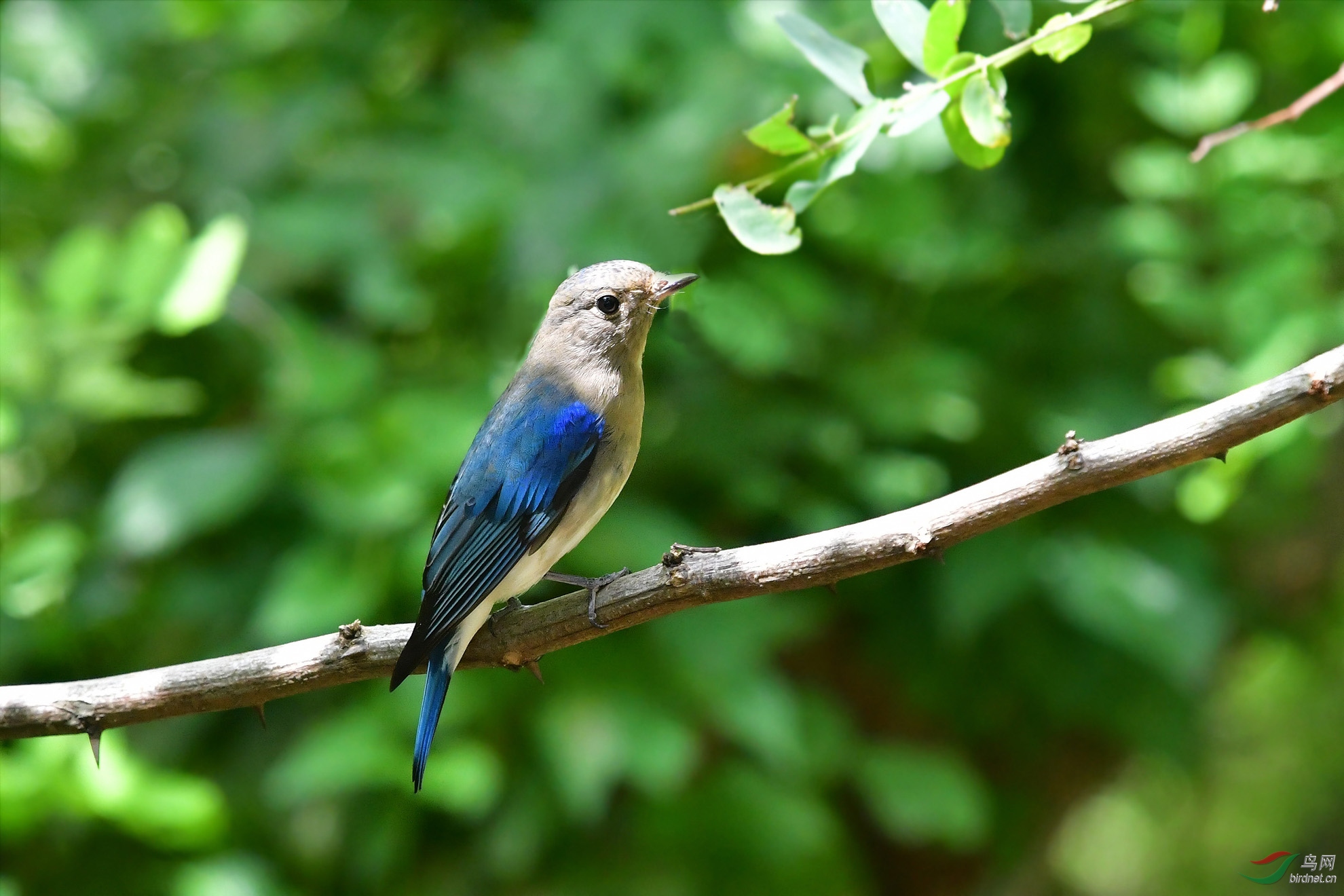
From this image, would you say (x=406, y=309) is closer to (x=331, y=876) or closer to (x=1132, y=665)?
(x=331, y=876)

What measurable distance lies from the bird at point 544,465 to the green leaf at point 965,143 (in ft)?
3.48

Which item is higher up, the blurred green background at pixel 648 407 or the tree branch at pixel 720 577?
the blurred green background at pixel 648 407

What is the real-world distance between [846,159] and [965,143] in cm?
27

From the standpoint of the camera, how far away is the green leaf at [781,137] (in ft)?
6.84

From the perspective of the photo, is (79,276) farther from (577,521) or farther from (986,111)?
(986,111)

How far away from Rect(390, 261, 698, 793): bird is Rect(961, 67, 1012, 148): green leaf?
1.11 m

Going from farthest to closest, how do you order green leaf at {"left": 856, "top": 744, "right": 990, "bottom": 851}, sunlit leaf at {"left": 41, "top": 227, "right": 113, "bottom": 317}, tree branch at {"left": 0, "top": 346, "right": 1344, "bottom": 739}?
green leaf at {"left": 856, "top": 744, "right": 990, "bottom": 851}
sunlit leaf at {"left": 41, "top": 227, "right": 113, "bottom": 317}
tree branch at {"left": 0, "top": 346, "right": 1344, "bottom": 739}

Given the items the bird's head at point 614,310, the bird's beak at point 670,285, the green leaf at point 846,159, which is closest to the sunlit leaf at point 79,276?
the bird's head at point 614,310

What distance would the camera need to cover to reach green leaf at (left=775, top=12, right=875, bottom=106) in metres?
2.20

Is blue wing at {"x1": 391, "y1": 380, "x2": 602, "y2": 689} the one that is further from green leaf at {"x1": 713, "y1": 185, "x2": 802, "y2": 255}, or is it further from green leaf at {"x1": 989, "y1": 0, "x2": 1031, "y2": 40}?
green leaf at {"x1": 989, "y1": 0, "x2": 1031, "y2": 40}

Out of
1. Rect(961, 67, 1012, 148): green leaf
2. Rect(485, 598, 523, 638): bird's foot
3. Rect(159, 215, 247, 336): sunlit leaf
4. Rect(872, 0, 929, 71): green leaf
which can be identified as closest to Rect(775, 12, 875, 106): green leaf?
Rect(872, 0, 929, 71): green leaf

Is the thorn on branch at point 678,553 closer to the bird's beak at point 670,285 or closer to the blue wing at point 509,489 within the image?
the blue wing at point 509,489

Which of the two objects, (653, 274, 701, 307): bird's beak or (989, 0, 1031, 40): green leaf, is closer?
(989, 0, 1031, 40): green leaf

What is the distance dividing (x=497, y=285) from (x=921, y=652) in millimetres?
2055
